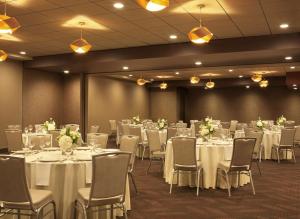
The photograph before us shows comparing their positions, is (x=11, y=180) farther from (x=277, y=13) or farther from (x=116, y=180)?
(x=277, y=13)

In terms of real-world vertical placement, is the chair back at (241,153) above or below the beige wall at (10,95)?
below

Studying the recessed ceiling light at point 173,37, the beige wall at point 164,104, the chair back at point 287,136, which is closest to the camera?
the recessed ceiling light at point 173,37

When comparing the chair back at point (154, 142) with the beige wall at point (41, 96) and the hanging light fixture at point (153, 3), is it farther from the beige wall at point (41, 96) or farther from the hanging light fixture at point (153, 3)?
the beige wall at point (41, 96)

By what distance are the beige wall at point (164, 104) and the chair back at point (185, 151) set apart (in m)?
15.0

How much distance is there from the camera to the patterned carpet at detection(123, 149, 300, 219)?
15.5ft

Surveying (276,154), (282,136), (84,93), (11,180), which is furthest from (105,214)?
(84,93)

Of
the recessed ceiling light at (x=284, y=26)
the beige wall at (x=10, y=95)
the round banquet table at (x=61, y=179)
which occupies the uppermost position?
the recessed ceiling light at (x=284, y=26)

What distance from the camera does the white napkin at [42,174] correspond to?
393 cm

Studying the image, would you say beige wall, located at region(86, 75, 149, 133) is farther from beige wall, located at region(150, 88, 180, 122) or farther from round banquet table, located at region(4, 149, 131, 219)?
round banquet table, located at region(4, 149, 131, 219)

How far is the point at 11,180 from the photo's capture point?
3314 millimetres

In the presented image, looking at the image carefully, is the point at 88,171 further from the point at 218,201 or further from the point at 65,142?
the point at 218,201

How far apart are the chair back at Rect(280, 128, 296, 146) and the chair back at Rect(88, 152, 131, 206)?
655 cm

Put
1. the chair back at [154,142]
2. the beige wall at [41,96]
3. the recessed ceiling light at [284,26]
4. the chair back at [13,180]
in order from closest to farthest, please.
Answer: the chair back at [13,180], the recessed ceiling light at [284,26], the chair back at [154,142], the beige wall at [41,96]

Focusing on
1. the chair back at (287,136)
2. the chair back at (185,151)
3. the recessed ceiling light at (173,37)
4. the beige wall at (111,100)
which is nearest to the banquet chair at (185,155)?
the chair back at (185,151)
